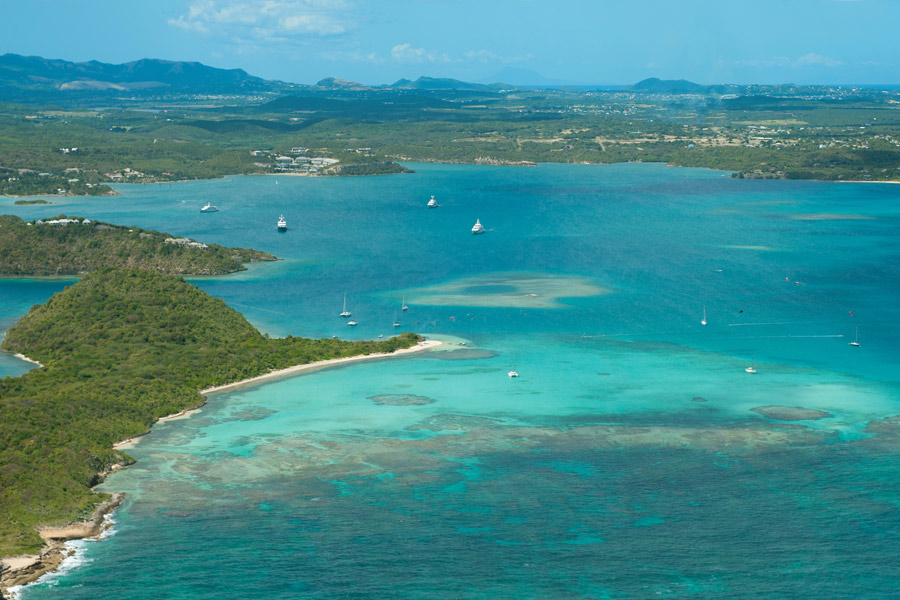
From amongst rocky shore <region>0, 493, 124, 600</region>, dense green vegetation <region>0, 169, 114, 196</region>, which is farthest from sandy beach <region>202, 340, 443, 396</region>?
dense green vegetation <region>0, 169, 114, 196</region>

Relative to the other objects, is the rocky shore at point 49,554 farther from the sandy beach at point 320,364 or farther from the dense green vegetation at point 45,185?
the dense green vegetation at point 45,185

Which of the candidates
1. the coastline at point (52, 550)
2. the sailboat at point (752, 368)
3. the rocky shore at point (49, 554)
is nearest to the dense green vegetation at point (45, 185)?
the coastline at point (52, 550)

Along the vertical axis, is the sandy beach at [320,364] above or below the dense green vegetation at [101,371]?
below

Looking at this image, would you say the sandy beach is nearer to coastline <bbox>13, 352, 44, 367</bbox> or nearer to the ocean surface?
the ocean surface

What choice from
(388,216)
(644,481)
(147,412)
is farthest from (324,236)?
(644,481)

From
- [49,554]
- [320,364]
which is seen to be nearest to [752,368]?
[320,364]

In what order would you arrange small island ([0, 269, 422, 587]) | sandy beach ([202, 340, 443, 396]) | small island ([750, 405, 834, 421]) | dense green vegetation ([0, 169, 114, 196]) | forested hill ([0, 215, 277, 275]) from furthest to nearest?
dense green vegetation ([0, 169, 114, 196]) → forested hill ([0, 215, 277, 275]) → sandy beach ([202, 340, 443, 396]) → small island ([750, 405, 834, 421]) → small island ([0, 269, 422, 587])

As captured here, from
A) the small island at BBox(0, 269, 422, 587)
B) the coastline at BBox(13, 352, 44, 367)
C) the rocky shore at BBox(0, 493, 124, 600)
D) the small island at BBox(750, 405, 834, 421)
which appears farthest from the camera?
the coastline at BBox(13, 352, 44, 367)
